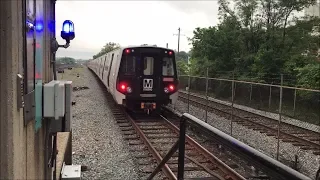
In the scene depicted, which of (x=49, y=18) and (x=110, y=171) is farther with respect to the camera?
(x=110, y=171)

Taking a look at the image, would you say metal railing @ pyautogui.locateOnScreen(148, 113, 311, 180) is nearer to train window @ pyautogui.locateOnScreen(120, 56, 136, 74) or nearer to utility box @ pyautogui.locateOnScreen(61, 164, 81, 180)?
utility box @ pyautogui.locateOnScreen(61, 164, 81, 180)

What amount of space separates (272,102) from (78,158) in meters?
10.2

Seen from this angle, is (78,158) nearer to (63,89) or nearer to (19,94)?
(63,89)

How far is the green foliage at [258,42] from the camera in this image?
70.7 feet

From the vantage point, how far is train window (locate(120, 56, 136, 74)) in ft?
39.4

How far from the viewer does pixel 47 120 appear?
9.93 ft

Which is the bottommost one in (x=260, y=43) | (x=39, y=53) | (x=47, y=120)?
(x=47, y=120)

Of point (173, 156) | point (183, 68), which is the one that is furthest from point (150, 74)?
point (183, 68)

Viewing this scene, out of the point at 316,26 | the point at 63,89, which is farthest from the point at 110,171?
the point at 316,26

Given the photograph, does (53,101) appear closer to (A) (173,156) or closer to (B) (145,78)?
(A) (173,156)

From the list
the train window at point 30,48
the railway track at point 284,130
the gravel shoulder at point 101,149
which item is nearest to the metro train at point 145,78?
the gravel shoulder at point 101,149

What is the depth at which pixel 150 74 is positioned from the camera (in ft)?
40.3

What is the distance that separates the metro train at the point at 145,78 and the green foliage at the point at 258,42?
9.54 meters

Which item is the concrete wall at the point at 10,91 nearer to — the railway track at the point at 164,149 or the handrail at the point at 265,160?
the handrail at the point at 265,160
